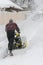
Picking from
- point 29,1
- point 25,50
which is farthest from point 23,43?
point 29,1

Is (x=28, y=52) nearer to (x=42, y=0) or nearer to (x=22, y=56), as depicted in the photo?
(x=22, y=56)

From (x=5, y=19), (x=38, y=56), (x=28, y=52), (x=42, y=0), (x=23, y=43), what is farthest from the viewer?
(x=42, y=0)

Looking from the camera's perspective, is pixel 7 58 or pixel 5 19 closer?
pixel 7 58

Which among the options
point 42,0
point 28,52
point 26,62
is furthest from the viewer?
point 42,0

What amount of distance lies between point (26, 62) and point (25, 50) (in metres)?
2.86

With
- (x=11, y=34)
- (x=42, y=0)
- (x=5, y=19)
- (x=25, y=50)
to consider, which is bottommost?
(x=42, y=0)

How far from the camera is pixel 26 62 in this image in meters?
10.5

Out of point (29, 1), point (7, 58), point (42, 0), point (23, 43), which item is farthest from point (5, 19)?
point (42, 0)

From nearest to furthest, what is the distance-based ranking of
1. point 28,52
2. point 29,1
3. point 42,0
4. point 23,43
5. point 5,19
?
point 28,52
point 23,43
point 5,19
point 29,1
point 42,0

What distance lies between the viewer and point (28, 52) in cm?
1277

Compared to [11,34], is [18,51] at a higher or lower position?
lower

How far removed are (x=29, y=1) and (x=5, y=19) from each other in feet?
147

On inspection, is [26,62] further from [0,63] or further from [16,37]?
[16,37]

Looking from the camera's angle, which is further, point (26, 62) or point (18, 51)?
point (18, 51)
